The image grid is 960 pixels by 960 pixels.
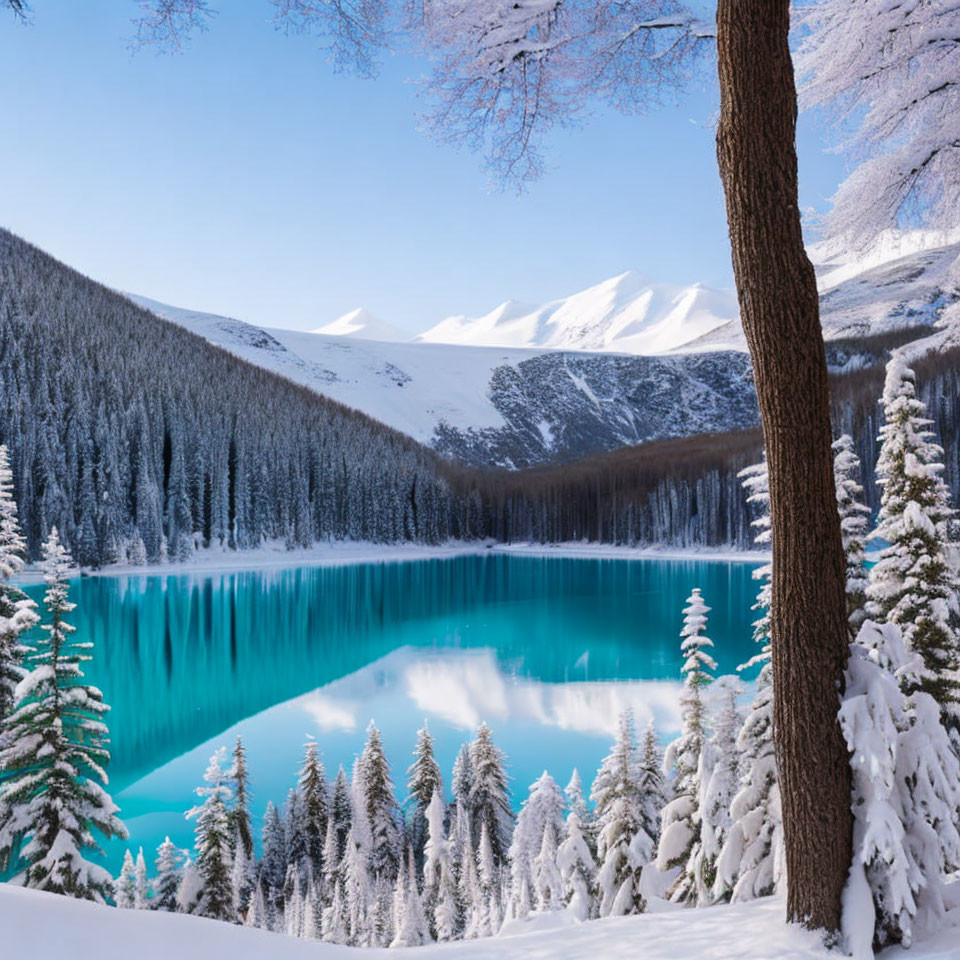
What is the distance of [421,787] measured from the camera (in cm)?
1559

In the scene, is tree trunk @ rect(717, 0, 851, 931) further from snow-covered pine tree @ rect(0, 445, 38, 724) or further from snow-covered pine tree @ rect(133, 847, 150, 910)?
snow-covered pine tree @ rect(133, 847, 150, 910)

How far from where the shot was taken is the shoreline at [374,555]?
6125 centimetres

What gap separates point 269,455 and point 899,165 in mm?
74884

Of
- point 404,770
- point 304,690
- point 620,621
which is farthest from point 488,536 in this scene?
point 404,770

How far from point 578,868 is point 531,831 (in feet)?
8.85

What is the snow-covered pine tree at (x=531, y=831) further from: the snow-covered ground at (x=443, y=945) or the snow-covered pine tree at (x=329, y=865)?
the snow-covered ground at (x=443, y=945)

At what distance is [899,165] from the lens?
5.68 meters

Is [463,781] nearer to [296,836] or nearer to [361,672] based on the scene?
[296,836]

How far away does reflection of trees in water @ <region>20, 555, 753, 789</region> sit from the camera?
23.3 meters

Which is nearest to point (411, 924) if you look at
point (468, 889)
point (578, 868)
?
point (468, 889)

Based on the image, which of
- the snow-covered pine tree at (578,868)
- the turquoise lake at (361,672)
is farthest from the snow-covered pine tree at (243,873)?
the snow-covered pine tree at (578,868)

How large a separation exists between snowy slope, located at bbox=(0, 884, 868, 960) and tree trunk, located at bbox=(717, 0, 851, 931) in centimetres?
33

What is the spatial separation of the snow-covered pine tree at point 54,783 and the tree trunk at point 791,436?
7.14m

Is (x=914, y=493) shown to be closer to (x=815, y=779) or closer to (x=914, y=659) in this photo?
(x=914, y=659)
